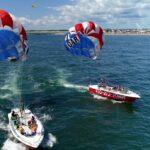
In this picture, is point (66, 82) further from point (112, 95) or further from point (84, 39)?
→ point (84, 39)

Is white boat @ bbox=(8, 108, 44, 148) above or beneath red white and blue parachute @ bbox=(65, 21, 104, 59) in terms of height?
beneath

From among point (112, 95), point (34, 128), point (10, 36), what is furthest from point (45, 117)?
point (112, 95)

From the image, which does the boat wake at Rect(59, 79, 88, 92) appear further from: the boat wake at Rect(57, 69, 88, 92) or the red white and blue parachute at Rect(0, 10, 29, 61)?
the red white and blue parachute at Rect(0, 10, 29, 61)

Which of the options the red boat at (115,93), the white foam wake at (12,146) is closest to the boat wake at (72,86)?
the red boat at (115,93)

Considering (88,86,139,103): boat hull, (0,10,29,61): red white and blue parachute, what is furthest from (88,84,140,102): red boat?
(0,10,29,61): red white and blue parachute

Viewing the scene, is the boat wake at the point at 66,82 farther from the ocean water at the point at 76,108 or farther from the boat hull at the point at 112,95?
the boat hull at the point at 112,95

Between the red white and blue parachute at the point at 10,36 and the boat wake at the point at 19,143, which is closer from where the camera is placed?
the boat wake at the point at 19,143

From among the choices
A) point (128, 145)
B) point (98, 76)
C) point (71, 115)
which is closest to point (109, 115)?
point (71, 115)
